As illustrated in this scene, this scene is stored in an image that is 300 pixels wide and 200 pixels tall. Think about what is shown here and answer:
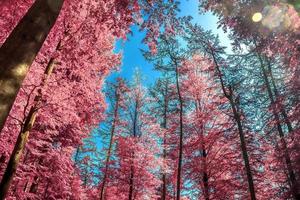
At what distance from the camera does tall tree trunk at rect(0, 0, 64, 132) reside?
85.5 inches

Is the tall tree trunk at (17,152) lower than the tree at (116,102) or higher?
lower

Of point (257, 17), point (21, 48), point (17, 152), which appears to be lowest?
point (21, 48)

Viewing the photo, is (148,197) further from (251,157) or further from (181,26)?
(181,26)

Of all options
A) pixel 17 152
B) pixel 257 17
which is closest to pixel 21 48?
pixel 17 152

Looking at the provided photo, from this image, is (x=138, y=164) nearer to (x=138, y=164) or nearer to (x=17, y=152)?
(x=138, y=164)

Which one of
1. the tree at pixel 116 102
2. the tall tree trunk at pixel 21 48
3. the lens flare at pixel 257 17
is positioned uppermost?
the tree at pixel 116 102

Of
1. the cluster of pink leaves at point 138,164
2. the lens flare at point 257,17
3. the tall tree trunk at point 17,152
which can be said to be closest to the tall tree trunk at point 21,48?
the tall tree trunk at point 17,152

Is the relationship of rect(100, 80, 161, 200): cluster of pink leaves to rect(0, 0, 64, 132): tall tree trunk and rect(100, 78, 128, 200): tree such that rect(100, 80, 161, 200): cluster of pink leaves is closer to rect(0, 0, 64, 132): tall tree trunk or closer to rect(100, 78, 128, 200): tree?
rect(100, 78, 128, 200): tree

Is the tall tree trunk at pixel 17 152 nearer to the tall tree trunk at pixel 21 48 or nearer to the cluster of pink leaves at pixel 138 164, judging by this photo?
the tall tree trunk at pixel 21 48

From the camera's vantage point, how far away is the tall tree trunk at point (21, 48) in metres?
2.17

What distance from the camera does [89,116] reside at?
13.5 meters

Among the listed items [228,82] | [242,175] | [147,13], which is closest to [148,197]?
[242,175]

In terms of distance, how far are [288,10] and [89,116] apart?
32.3ft

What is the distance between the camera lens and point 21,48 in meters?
2.40
